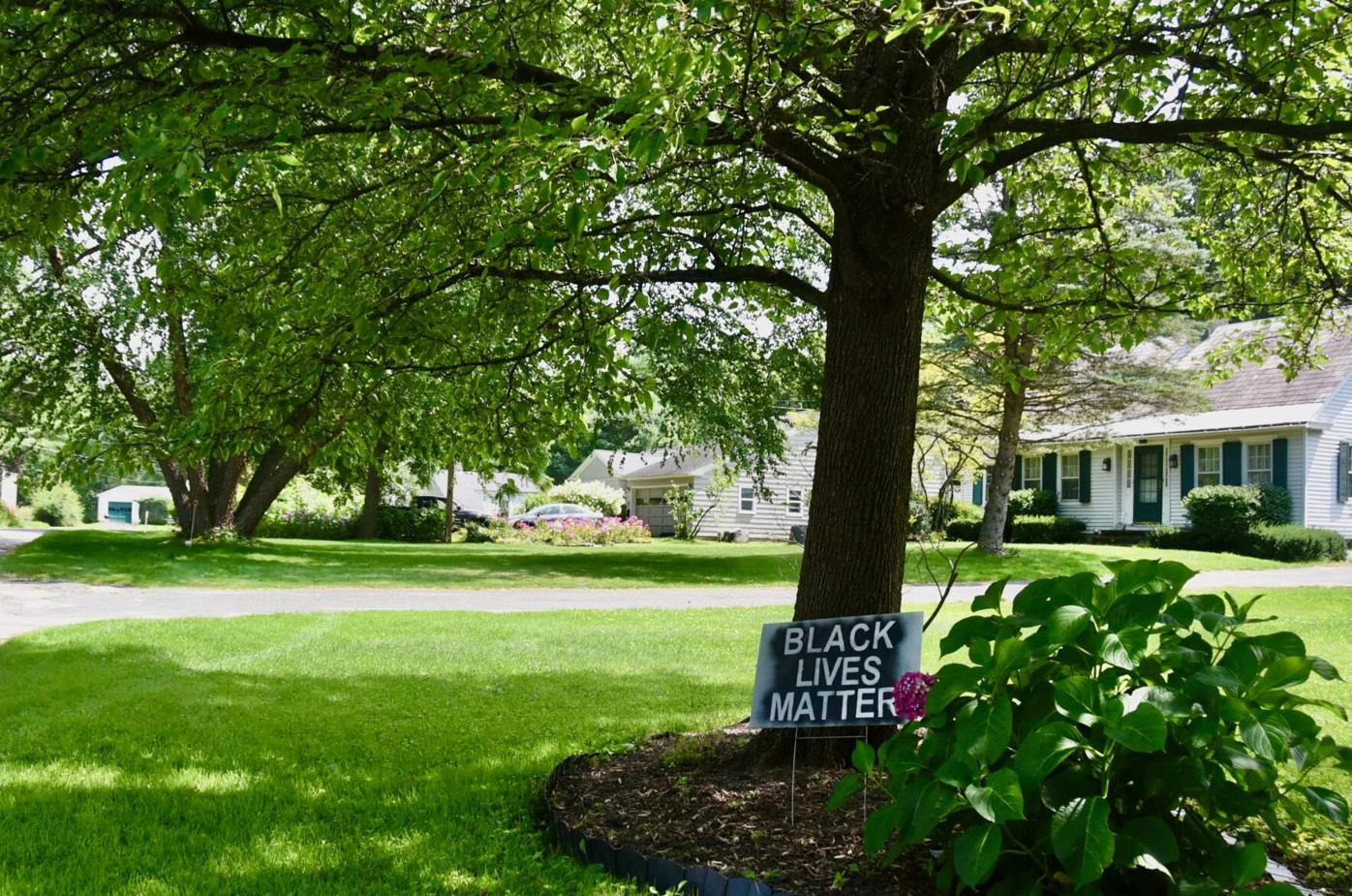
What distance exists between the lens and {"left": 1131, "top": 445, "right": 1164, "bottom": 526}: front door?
29641 millimetres

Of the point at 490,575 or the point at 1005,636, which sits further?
the point at 490,575

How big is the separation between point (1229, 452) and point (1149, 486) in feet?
8.77

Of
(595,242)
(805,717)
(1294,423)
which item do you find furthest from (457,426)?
(1294,423)

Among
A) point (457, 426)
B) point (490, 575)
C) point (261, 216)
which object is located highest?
point (261, 216)

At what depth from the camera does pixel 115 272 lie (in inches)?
796

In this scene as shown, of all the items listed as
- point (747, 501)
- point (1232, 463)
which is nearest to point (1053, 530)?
point (1232, 463)

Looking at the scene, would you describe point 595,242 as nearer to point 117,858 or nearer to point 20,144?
point 20,144

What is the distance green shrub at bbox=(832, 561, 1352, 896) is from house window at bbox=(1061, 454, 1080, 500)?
3056cm

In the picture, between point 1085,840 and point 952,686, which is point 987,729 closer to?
point 952,686

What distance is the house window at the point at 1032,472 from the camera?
33.9m

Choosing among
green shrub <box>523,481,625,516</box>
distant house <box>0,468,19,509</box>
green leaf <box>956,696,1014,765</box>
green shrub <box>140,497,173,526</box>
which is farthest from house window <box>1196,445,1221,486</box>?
green shrub <box>140,497,173,526</box>

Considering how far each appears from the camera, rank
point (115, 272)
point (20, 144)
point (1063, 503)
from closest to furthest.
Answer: point (20, 144) → point (115, 272) → point (1063, 503)

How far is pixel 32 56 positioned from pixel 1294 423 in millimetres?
27958

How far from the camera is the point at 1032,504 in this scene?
32719 millimetres
